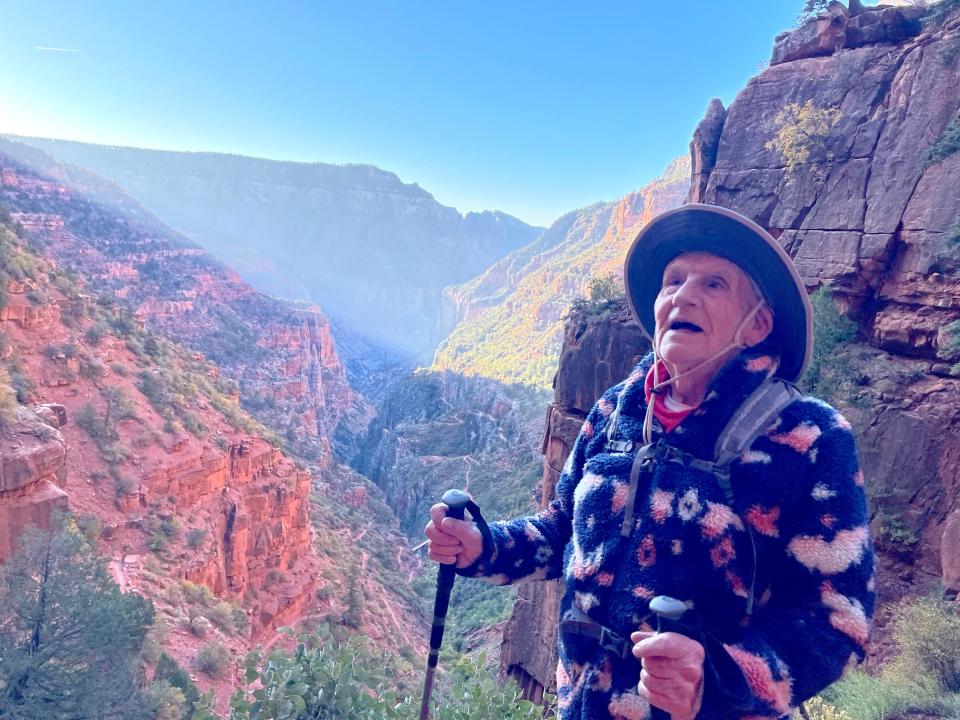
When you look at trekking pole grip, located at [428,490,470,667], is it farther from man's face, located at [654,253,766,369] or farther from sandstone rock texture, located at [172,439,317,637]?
sandstone rock texture, located at [172,439,317,637]

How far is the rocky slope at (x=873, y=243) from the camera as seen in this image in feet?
21.4

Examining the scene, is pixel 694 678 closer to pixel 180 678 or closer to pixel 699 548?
pixel 699 548

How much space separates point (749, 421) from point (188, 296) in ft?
155

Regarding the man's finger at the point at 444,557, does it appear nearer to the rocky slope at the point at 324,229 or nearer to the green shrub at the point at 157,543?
the green shrub at the point at 157,543

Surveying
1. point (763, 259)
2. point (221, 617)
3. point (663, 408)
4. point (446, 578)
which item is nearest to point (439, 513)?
point (446, 578)

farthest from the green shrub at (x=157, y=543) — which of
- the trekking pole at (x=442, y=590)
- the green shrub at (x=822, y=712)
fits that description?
the green shrub at (x=822, y=712)

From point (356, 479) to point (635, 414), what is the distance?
34.2m

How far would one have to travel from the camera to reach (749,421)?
1453 mm

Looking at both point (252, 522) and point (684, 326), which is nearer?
point (684, 326)

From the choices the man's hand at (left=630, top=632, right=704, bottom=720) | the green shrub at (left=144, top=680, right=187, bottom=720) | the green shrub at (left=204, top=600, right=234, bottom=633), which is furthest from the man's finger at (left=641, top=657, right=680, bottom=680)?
the green shrub at (left=204, top=600, right=234, bottom=633)

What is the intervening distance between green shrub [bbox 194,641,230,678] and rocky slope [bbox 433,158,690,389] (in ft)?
129

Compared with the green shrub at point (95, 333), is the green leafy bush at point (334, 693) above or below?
above

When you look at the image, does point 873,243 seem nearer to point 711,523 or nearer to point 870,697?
point 870,697

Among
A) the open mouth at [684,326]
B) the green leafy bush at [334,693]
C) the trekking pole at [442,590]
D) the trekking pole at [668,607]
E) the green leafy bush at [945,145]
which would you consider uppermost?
the green leafy bush at [945,145]
